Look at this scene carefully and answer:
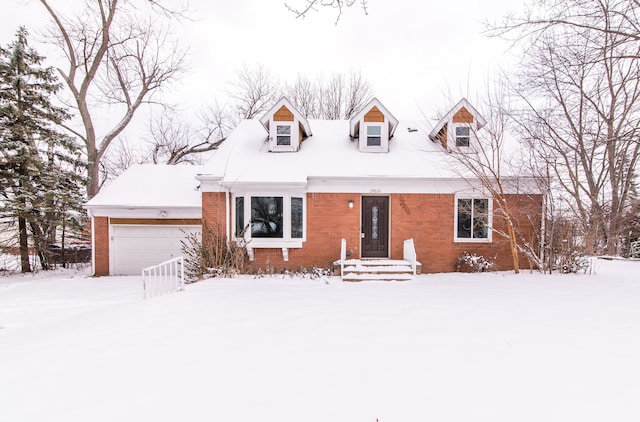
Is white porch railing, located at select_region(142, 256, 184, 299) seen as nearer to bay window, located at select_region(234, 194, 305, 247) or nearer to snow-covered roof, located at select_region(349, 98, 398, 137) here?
bay window, located at select_region(234, 194, 305, 247)

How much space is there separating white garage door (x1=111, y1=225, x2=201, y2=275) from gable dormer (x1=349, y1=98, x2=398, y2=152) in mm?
8969

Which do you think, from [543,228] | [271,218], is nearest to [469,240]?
[543,228]

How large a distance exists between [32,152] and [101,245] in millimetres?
5569

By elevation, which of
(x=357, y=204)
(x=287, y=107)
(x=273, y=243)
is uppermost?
(x=287, y=107)

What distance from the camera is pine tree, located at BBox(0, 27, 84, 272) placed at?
12.7m

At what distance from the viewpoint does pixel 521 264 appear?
10508mm

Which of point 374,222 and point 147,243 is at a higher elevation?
point 374,222

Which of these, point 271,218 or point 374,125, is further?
point 374,125

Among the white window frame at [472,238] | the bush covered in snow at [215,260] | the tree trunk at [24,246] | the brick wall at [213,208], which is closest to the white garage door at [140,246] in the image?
the brick wall at [213,208]

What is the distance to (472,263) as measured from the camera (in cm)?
1017

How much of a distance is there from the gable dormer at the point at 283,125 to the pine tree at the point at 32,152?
34.5ft

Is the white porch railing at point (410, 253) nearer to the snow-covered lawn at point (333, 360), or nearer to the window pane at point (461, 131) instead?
the snow-covered lawn at point (333, 360)

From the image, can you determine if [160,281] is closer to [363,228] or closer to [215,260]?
[215,260]

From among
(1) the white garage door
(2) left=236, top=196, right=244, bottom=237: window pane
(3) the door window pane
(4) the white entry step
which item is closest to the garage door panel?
(1) the white garage door
